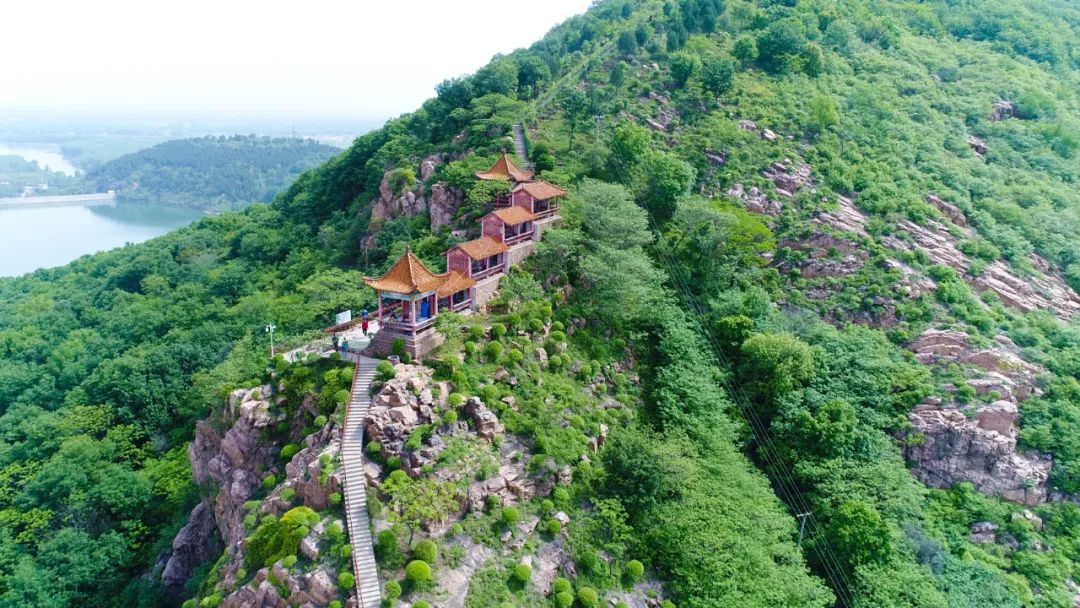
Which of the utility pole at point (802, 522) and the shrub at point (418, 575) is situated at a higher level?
the shrub at point (418, 575)

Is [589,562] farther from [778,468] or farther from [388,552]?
[778,468]

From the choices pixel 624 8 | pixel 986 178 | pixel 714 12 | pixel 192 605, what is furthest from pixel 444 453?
pixel 624 8

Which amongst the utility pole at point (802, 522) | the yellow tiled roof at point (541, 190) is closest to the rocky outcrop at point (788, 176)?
the yellow tiled roof at point (541, 190)

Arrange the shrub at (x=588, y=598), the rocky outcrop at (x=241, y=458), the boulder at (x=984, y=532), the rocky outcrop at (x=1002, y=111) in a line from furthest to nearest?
the rocky outcrop at (x=1002, y=111) < the boulder at (x=984, y=532) < the rocky outcrop at (x=241, y=458) < the shrub at (x=588, y=598)

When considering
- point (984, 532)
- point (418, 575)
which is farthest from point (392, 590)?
point (984, 532)

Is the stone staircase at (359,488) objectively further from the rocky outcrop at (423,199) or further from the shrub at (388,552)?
the rocky outcrop at (423,199)

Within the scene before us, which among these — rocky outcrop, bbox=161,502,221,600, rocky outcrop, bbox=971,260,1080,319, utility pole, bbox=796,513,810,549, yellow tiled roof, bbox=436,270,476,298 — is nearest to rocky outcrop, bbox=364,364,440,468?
yellow tiled roof, bbox=436,270,476,298
